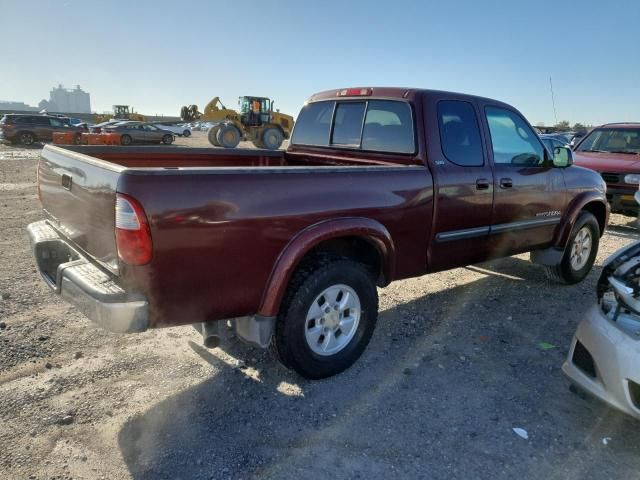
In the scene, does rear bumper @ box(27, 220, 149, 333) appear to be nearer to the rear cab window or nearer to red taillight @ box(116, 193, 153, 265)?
red taillight @ box(116, 193, 153, 265)

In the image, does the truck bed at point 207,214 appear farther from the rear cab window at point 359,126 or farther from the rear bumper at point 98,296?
the rear cab window at point 359,126

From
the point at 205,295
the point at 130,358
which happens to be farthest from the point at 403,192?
the point at 130,358

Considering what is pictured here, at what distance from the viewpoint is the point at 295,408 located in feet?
9.79

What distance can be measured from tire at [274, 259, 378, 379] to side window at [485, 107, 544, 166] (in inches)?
74.8

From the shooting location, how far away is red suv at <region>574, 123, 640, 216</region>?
8.20 metres

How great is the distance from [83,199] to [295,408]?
Answer: 1809mm

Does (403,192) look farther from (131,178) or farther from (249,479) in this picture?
(249,479)

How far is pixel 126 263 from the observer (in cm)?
238

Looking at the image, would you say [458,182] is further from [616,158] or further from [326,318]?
[616,158]

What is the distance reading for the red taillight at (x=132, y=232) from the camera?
7.55 ft

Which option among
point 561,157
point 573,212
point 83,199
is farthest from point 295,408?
point 573,212

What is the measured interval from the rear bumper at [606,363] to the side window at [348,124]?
2357 mm

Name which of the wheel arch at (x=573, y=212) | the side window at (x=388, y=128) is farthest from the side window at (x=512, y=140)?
the side window at (x=388, y=128)

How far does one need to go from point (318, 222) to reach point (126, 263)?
1.15m
